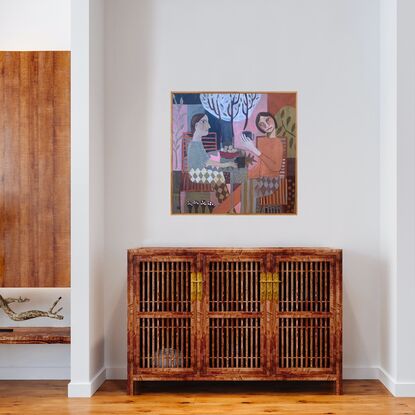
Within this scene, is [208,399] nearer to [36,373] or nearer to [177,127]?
[36,373]

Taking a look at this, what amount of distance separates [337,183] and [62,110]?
2032 millimetres

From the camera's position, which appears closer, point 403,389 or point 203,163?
point 403,389

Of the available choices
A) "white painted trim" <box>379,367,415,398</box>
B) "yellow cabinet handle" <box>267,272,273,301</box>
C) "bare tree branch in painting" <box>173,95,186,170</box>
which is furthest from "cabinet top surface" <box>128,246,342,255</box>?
"white painted trim" <box>379,367,415,398</box>

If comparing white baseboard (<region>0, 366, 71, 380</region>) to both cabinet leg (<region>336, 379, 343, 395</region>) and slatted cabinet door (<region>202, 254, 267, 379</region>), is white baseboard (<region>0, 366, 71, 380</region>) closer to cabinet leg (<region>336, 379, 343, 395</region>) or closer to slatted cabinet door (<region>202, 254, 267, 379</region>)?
slatted cabinet door (<region>202, 254, 267, 379</region>)

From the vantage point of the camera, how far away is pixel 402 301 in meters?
3.99

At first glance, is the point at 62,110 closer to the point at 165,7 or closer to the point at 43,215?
the point at 43,215

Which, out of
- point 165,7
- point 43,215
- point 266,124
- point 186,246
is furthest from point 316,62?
point 43,215

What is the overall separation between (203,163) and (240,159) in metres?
0.27

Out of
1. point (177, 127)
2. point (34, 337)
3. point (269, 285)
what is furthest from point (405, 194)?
point (34, 337)

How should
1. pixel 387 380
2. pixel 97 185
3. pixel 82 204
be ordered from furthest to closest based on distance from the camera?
pixel 97 185 < pixel 387 380 < pixel 82 204

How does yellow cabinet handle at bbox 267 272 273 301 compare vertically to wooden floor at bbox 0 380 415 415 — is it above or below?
above

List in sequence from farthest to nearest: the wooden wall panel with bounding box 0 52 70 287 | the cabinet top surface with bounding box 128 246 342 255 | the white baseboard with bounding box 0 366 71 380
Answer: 1. the white baseboard with bounding box 0 366 71 380
2. the wooden wall panel with bounding box 0 52 70 287
3. the cabinet top surface with bounding box 128 246 342 255

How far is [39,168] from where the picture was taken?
4.15 meters

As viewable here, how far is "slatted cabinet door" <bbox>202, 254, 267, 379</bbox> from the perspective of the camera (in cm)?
395
